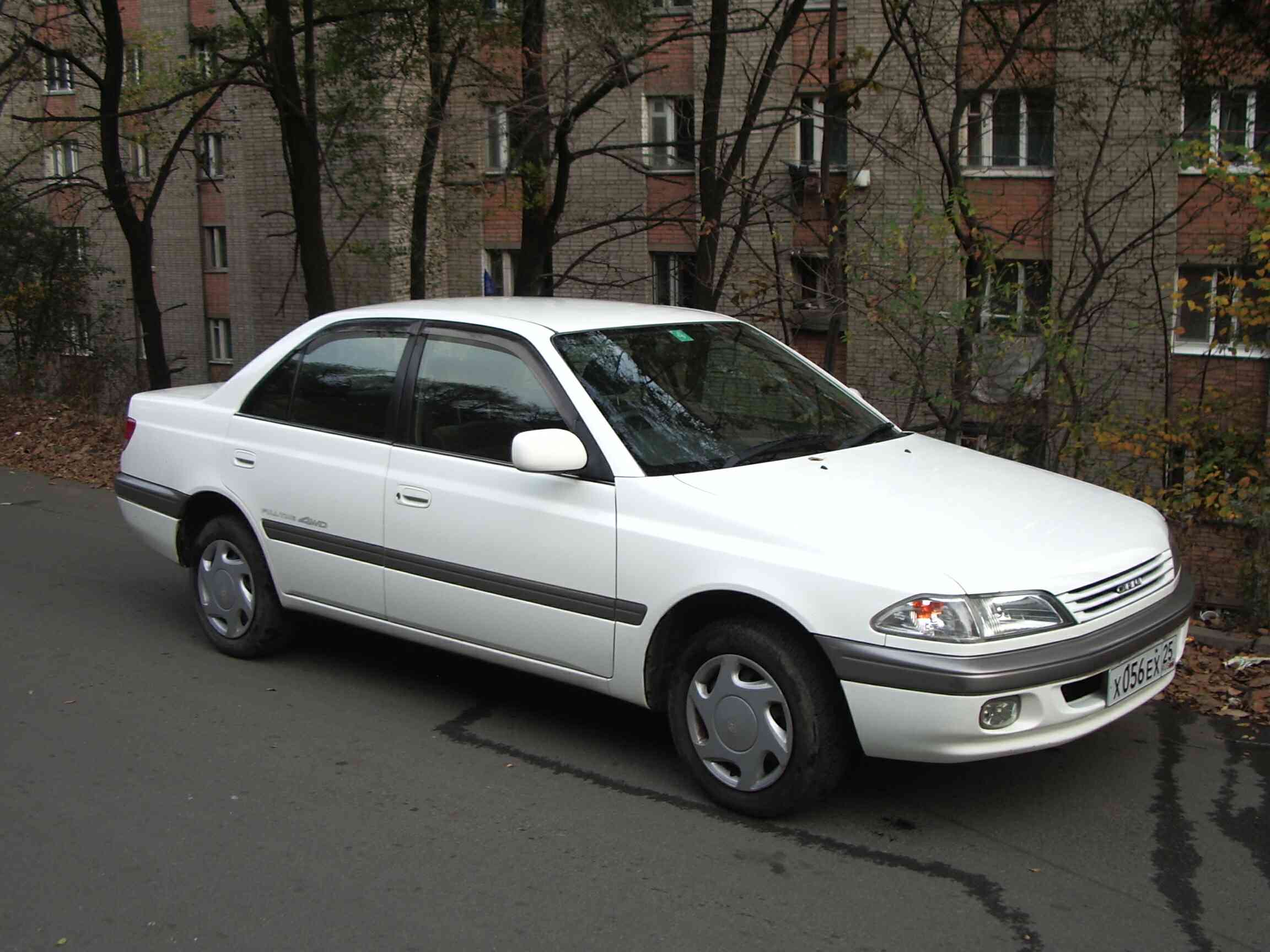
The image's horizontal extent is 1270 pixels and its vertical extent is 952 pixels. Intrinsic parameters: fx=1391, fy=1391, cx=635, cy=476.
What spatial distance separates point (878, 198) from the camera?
1283cm

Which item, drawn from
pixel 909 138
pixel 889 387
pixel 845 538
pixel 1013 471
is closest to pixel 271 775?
pixel 845 538

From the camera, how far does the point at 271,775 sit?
5.10 metres

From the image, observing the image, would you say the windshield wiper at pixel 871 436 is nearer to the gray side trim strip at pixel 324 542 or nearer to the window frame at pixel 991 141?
the gray side trim strip at pixel 324 542

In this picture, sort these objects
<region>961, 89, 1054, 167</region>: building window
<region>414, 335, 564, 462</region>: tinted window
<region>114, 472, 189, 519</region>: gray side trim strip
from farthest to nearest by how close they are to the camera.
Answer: <region>961, 89, 1054, 167</region>: building window → <region>114, 472, 189, 519</region>: gray side trim strip → <region>414, 335, 564, 462</region>: tinted window

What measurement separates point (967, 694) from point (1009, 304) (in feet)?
16.8

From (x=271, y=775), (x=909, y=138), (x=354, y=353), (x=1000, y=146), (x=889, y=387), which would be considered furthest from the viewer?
(x=1000, y=146)

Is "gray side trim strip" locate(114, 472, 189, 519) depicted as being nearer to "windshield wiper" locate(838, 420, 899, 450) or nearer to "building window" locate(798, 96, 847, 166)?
"windshield wiper" locate(838, 420, 899, 450)

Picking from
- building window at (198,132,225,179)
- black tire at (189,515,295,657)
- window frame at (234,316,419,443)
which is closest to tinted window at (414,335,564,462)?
window frame at (234,316,419,443)

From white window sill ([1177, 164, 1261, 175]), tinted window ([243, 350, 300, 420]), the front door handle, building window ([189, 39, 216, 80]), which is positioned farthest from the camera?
building window ([189, 39, 216, 80])

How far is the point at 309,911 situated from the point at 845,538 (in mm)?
1981

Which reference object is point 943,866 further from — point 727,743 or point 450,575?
point 450,575

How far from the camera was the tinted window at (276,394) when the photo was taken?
6.36m

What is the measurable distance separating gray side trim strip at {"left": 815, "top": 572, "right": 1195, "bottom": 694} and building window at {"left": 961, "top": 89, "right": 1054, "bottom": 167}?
10160 mm

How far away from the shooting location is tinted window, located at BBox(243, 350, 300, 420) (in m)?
6.36
